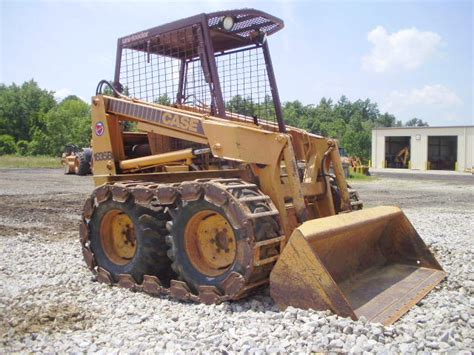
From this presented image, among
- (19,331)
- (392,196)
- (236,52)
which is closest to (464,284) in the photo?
(236,52)

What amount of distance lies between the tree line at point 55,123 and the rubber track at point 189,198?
42.8 metres

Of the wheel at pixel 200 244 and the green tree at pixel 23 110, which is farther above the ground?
the green tree at pixel 23 110

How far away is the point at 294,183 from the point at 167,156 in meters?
1.62

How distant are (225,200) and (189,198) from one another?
1.54 ft

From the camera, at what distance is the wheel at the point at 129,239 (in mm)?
5480

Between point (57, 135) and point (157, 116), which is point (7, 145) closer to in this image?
point (57, 135)

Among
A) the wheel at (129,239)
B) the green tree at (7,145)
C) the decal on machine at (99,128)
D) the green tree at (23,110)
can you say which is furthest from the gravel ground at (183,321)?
the green tree at (23,110)

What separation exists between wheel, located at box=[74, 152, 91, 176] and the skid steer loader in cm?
2050

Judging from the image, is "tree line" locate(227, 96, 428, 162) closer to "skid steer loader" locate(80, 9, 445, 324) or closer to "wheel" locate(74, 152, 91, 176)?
"wheel" locate(74, 152, 91, 176)

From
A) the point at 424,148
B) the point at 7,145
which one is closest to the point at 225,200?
the point at 424,148

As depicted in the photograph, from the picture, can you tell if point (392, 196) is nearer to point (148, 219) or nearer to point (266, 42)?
point (266, 42)

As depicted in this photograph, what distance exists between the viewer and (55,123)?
59812 millimetres

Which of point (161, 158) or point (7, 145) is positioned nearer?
point (161, 158)

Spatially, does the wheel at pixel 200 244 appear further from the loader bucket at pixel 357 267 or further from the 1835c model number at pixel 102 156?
the 1835c model number at pixel 102 156
